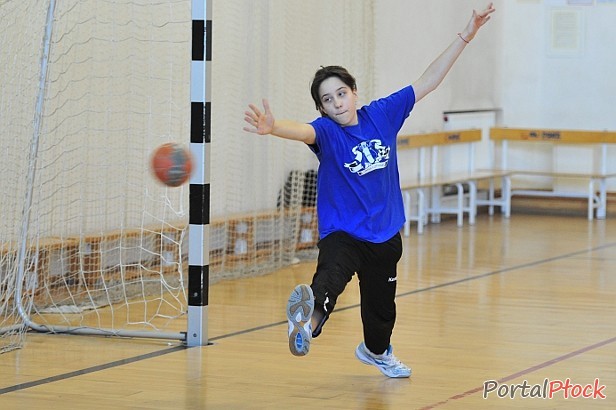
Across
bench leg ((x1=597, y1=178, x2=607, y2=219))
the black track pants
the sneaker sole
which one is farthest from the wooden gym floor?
bench leg ((x1=597, y1=178, x2=607, y2=219))

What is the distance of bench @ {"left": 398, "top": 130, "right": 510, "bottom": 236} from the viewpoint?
12.1 m

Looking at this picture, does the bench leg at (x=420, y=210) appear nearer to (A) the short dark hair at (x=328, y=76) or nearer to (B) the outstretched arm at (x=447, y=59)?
(B) the outstretched arm at (x=447, y=59)

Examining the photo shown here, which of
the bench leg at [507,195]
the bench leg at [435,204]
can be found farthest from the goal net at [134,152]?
the bench leg at [507,195]

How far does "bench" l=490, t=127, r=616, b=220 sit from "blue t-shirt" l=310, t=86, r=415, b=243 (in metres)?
8.90

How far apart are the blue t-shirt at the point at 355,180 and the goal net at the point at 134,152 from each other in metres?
1.20

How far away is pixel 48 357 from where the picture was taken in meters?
5.70

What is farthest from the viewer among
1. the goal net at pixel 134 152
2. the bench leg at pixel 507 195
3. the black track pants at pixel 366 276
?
the bench leg at pixel 507 195

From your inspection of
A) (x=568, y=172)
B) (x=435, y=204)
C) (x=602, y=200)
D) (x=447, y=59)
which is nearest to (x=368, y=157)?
(x=447, y=59)

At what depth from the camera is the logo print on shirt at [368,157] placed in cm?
481

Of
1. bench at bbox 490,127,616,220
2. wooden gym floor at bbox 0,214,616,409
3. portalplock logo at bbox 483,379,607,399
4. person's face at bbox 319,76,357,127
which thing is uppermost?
person's face at bbox 319,76,357,127

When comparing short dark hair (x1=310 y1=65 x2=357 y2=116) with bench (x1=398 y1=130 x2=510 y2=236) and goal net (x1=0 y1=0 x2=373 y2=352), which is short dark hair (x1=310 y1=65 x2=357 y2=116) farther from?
bench (x1=398 y1=130 x2=510 y2=236)

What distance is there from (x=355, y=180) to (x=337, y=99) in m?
0.34

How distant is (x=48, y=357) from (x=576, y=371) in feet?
8.18

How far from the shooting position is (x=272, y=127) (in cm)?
447
